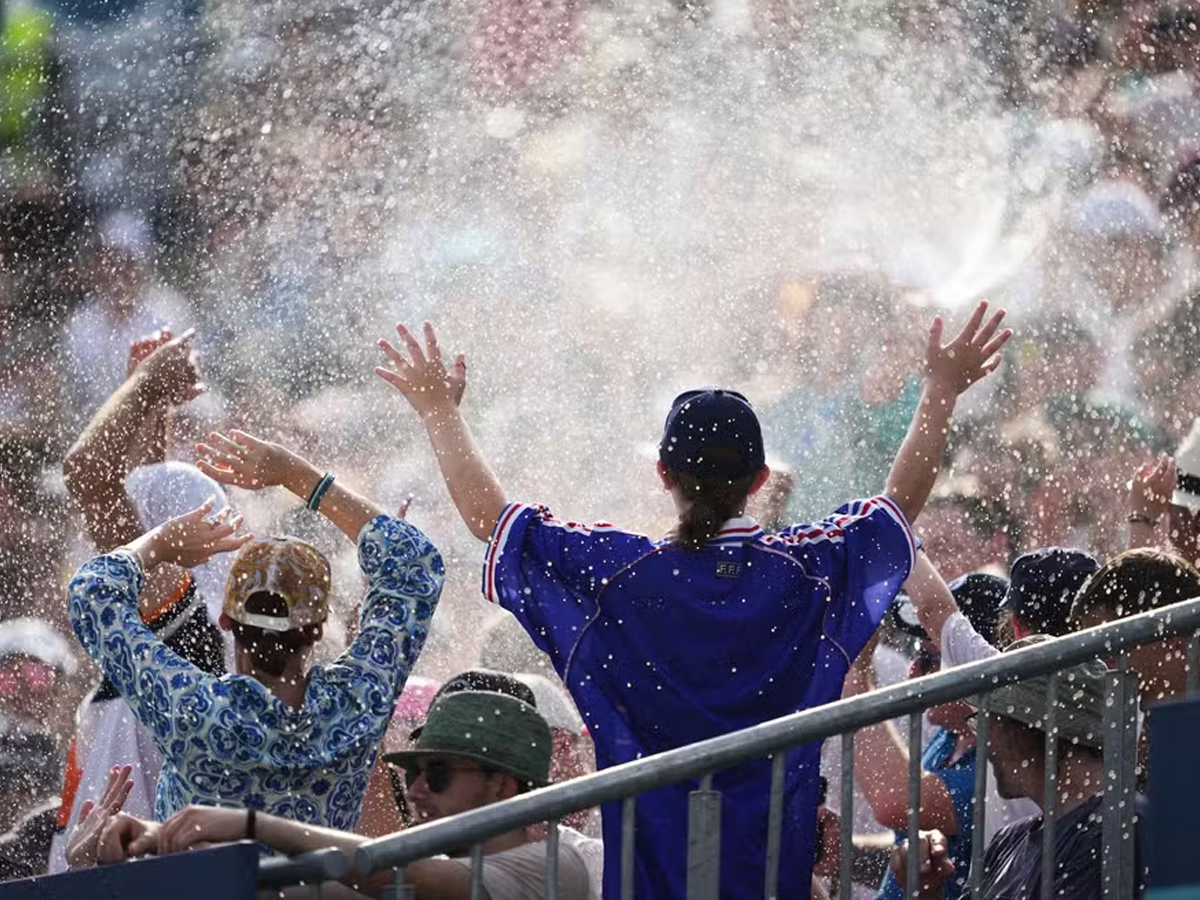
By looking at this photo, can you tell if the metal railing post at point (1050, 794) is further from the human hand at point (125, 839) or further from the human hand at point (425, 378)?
the human hand at point (425, 378)

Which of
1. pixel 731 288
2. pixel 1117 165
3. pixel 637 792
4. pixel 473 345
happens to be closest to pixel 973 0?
pixel 1117 165

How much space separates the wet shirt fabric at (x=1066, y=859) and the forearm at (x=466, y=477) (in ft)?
3.68

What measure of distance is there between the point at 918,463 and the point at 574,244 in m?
7.36

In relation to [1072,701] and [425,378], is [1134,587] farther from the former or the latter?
[425,378]

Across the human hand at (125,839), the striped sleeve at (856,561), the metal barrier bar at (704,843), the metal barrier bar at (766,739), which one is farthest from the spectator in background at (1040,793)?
the human hand at (125,839)

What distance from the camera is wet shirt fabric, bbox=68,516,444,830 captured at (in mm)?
4379

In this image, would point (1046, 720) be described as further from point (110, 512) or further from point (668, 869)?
point (110, 512)

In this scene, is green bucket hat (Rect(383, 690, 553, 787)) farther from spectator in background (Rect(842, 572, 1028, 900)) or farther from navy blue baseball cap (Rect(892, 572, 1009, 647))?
navy blue baseball cap (Rect(892, 572, 1009, 647))

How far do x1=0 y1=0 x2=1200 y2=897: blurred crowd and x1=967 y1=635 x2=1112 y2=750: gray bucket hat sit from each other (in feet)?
15.4

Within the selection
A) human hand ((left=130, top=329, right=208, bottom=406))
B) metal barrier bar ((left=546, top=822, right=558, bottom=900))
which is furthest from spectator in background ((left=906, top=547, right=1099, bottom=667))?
human hand ((left=130, top=329, right=208, bottom=406))

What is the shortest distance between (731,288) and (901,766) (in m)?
6.46

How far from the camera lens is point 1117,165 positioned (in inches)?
448

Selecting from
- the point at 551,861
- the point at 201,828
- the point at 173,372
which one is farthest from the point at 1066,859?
the point at 173,372

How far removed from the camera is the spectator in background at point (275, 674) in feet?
14.4
